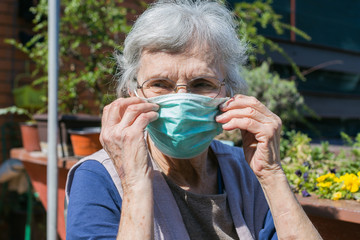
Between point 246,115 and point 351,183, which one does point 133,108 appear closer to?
point 246,115

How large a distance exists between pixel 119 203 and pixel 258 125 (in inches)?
23.4

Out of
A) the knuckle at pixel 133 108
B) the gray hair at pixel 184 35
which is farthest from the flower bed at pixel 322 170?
the knuckle at pixel 133 108

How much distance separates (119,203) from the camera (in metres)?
1.42

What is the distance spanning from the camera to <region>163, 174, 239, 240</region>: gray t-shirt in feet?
5.11

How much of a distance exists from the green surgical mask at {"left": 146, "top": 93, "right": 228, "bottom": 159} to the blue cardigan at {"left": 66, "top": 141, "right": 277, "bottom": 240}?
5.6 inches

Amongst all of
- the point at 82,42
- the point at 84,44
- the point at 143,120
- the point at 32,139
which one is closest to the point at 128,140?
the point at 143,120

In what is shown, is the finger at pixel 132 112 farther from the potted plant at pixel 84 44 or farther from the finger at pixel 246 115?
the potted plant at pixel 84 44

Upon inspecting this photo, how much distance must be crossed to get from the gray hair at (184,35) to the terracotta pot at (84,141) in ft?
3.54

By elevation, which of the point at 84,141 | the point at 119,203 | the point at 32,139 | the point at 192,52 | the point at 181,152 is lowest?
the point at 32,139

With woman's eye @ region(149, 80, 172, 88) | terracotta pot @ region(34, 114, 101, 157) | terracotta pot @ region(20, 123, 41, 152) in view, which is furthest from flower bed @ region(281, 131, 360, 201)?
terracotta pot @ region(20, 123, 41, 152)

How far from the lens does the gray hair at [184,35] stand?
1.55 metres

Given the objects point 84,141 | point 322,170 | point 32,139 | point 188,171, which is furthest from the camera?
point 32,139

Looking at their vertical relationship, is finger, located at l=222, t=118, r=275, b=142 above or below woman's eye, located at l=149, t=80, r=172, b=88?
below

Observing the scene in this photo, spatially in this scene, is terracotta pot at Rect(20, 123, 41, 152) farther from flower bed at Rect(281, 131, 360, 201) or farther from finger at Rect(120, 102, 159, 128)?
finger at Rect(120, 102, 159, 128)
